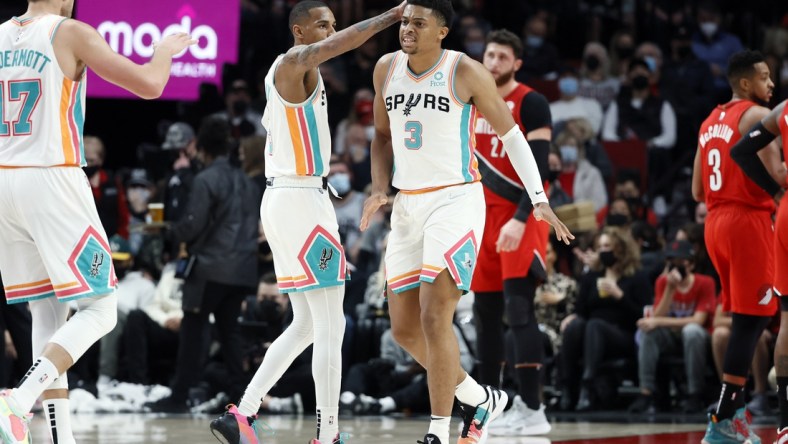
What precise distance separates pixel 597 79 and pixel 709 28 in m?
1.83

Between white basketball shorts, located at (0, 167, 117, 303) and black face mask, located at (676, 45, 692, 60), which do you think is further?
black face mask, located at (676, 45, 692, 60)

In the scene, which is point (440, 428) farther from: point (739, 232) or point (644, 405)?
point (644, 405)

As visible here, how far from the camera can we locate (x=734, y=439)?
281 inches

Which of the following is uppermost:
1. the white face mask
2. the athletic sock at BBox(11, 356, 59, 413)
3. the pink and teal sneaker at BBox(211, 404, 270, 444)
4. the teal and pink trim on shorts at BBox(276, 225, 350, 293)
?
the white face mask

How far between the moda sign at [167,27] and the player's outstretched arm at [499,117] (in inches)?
318

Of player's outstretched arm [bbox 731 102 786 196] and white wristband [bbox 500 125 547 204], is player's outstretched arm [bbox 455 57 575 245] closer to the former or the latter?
white wristband [bbox 500 125 547 204]

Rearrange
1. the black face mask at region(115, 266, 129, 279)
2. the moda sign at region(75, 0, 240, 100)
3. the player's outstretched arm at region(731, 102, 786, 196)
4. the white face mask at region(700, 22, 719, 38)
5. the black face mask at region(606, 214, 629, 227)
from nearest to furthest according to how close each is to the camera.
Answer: the player's outstretched arm at region(731, 102, 786, 196) → the black face mask at region(606, 214, 629, 227) → the black face mask at region(115, 266, 129, 279) → the moda sign at region(75, 0, 240, 100) → the white face mask at region(700, 22, 719, 38)

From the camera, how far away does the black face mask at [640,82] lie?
13555 millimetres

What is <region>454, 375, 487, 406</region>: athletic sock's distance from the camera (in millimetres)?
6551

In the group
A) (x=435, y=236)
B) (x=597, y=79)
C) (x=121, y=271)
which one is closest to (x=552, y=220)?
(x=435, y=236)

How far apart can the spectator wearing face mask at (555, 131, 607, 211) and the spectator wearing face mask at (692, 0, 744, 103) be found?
9.24 feet

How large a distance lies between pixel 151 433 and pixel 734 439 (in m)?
3.53

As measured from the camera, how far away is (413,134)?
624cm

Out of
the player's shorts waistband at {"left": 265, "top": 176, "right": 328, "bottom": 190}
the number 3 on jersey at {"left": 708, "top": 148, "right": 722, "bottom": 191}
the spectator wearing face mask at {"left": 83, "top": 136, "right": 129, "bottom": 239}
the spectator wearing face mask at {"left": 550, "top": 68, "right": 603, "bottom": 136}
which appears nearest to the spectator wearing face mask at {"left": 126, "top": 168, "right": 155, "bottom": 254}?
the spectator wearing face mask at {"left": 83, "top": 136, "right": 129, "bottom": 239}
